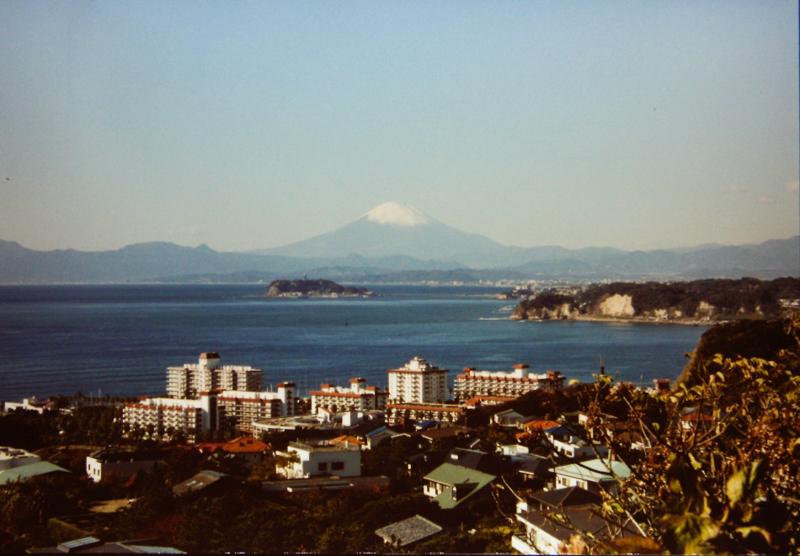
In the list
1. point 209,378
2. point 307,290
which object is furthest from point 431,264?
point 209,378

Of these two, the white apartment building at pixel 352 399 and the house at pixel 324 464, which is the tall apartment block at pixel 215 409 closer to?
the white apartment building at pixel 352 399

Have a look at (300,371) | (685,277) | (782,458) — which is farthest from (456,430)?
(685,277)

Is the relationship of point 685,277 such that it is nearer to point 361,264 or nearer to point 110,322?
point 361,264

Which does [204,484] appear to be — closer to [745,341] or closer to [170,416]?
[170,416]

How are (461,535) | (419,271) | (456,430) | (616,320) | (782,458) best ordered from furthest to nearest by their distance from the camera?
(419,271) < (616,320) < (456,430) < (461,535) < (782,458)

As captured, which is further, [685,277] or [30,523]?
[685,277]

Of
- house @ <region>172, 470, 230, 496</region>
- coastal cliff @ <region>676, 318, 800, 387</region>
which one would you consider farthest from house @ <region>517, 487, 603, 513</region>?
coastal cliff @ <region>676, 318, 800, 387</region>

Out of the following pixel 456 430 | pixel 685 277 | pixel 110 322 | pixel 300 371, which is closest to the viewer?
pixel 456 430
